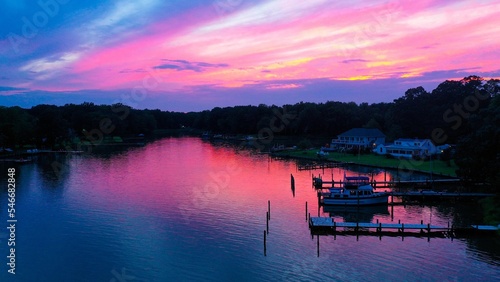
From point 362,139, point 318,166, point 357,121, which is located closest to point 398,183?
point 318,166

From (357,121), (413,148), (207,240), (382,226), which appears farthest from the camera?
(357,121)

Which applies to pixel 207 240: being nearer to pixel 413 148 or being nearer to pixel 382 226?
pixel 382 226

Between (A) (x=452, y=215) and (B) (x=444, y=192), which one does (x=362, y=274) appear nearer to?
(A) (x=452, y=215)

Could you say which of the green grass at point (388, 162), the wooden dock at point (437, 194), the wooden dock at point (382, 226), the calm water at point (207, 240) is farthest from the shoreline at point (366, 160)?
the wooden dock at point (382, 226)

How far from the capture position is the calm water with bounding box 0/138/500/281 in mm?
28000

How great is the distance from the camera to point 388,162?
76.1m

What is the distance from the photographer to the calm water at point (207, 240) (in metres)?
28.0

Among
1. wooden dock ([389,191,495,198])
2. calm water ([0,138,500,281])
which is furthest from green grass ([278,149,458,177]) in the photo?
calm water ([0,138,500,281])

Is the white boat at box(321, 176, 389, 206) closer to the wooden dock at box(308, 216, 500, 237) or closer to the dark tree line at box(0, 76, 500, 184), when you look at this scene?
the wooden dock at box(308, 216, 500, 237)

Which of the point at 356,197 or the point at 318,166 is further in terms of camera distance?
the point at 318,166

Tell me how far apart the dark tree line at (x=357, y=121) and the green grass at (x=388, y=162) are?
584 cm

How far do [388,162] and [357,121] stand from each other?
6050 cm

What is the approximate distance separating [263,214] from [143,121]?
150 m

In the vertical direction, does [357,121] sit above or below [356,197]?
above
